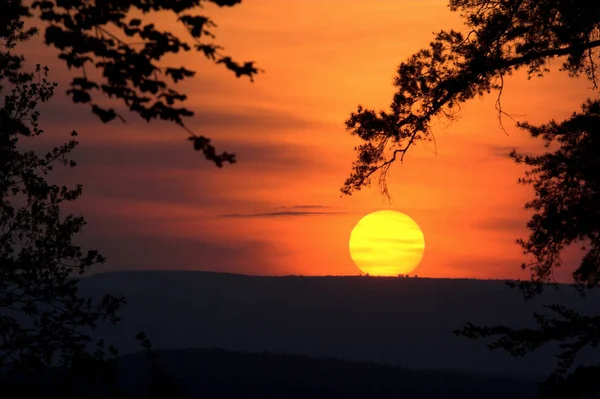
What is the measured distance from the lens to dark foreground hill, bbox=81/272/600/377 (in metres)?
130

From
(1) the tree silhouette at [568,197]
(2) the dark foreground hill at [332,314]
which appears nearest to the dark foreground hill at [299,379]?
(1) the tree silhouette at [568,197]

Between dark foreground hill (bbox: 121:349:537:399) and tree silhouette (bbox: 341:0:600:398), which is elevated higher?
tree silhouette (bbox: 341:0:600:398)

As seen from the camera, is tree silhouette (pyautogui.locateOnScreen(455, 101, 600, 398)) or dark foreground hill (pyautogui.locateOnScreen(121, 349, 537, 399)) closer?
tree silhouette (pyautogui.locateOnScreen(455, 101, 600, 398))

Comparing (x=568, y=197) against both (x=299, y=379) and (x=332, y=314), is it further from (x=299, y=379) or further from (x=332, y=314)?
(x=332, y=314)

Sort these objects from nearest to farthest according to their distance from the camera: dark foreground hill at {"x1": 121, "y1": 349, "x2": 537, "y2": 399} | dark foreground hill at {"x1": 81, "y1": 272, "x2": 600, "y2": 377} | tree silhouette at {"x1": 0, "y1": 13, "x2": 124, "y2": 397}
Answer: tree silhouette at {"x1": 0, "y1": 13, "x2": 124, "y2": 397}, dark foreground hill at {"x1": 121, "y1": 349, "x2": 537, "y2": 399}, dark foreground hill at {"x1": 81, "y1": 272, "x2": 600, "y2": 377}

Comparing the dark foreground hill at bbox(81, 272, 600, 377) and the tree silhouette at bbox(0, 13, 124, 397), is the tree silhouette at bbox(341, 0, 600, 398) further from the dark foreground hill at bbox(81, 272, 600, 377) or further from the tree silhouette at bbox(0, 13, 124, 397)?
the dark foreground hill at bbox(81, 272, 600, 377)

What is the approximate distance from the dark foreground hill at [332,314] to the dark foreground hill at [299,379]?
77.9 metres

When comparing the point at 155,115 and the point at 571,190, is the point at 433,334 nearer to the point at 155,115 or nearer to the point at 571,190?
the point at 571,190

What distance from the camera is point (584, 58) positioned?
20.8m

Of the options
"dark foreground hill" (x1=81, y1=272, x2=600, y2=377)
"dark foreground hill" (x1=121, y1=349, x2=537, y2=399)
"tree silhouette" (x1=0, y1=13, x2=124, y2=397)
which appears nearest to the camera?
"tree silhouette" (x1=0, y1=13, x2=124, y2=397)

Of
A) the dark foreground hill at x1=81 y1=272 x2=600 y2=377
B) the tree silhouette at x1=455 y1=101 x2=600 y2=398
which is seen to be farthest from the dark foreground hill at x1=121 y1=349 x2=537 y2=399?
the dark foreground hill at x1=81 y1=272 x2=600 y2=377

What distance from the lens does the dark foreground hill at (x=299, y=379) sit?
125 feet

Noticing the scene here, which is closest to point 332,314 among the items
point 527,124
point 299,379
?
point 299,379

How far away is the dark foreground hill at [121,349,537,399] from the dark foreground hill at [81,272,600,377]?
3067 inches
